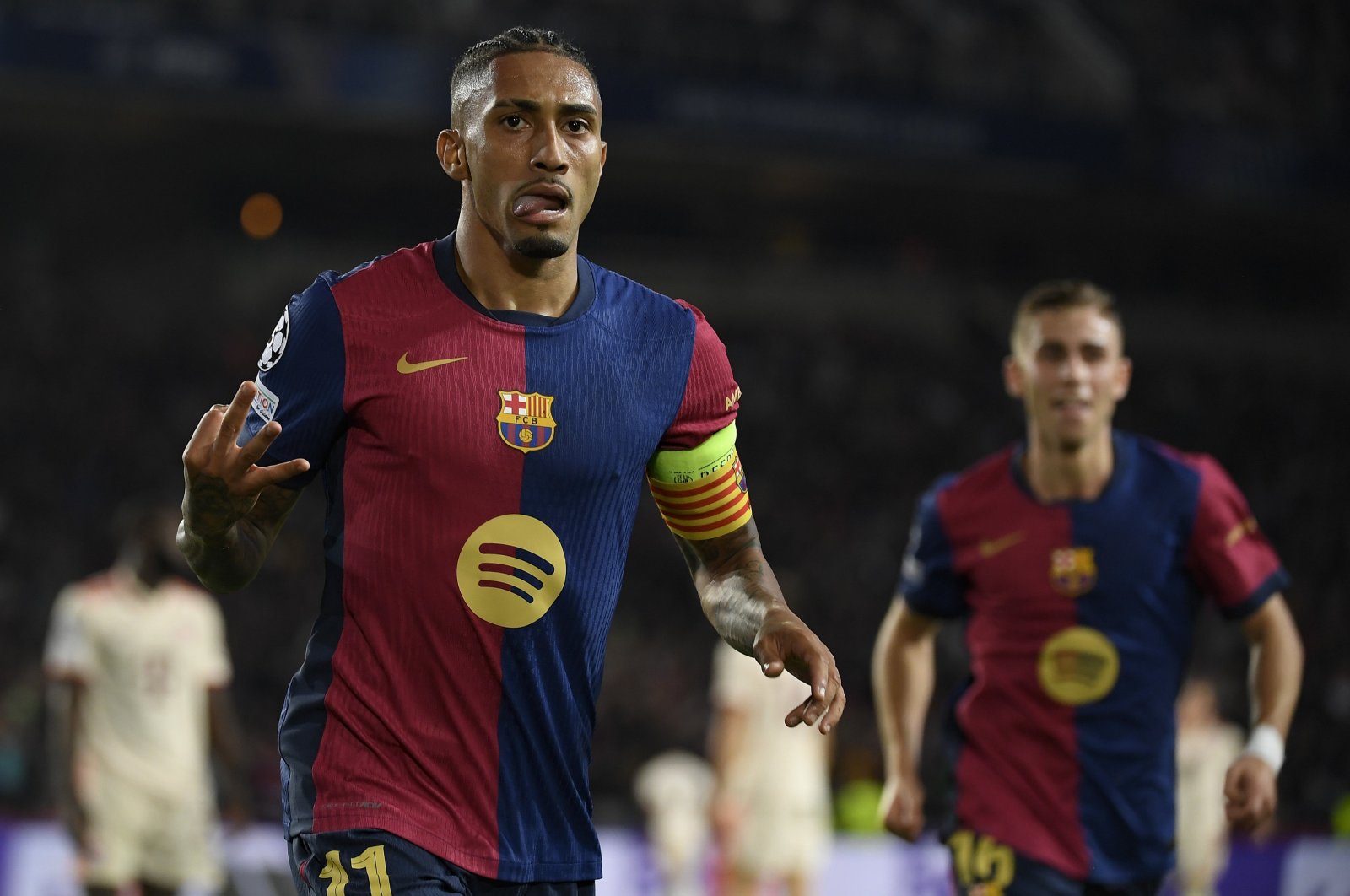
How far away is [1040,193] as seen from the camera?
72.3ft

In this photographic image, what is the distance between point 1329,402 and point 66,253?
54.7 ft

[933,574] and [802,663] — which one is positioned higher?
[933,574]

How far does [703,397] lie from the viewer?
325 cm

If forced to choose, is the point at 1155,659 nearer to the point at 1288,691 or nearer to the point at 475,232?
the point at 1288,691

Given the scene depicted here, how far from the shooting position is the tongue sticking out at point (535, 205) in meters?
3.06

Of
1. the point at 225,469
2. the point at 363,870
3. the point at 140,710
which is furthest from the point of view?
the point at 140,710

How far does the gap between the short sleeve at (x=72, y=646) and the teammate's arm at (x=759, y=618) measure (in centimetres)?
462

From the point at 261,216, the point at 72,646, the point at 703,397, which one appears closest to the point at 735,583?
the point at 703,397

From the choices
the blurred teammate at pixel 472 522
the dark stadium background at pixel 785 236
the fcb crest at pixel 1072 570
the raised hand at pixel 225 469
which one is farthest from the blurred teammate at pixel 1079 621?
the dark stadium background at pixel 785 236

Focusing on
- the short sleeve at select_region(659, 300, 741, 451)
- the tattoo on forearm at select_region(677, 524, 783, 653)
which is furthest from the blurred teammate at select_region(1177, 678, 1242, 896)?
the short sleeve at select_region(659, 300, 741, 451)

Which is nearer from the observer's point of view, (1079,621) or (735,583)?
(735,583)

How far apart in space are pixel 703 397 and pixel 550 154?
53 cm

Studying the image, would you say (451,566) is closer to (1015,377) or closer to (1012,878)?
(1012,878)

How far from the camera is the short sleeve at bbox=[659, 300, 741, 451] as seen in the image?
10.6ft
